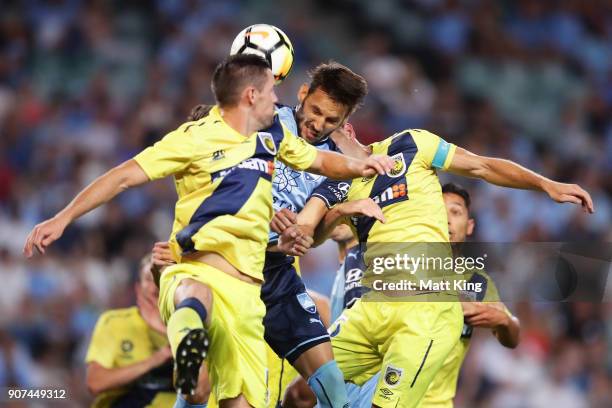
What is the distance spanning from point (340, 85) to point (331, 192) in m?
0.61

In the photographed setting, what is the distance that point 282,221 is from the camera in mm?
5906

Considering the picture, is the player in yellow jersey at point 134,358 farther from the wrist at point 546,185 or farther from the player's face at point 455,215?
the wrist at point 546,185

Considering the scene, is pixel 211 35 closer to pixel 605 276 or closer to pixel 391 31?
pixel 391 31

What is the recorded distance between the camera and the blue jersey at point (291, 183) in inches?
249

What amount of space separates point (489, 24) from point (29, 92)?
19.6 ft

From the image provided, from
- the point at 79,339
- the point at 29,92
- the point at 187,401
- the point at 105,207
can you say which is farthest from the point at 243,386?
the point at 29,92

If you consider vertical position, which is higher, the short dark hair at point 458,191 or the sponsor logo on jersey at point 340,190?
the sponsor logo on jersey at point 340,190

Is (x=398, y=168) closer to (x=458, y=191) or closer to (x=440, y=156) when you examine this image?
(x=440, y=156)

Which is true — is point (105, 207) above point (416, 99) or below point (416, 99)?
below

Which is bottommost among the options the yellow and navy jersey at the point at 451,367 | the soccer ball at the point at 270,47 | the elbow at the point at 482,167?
the yellow and navy jersey at the point at 451,367

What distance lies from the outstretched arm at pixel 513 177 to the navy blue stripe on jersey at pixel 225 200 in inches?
56.1

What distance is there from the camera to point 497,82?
1403cm

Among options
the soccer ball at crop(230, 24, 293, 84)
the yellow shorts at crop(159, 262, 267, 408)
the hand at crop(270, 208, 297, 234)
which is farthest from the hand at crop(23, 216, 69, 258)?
the soccer ball at crop(230, 24, 293, 84)

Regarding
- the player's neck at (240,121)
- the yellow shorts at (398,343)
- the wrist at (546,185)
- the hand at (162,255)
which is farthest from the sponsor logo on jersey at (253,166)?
the wrist at (546,185)
